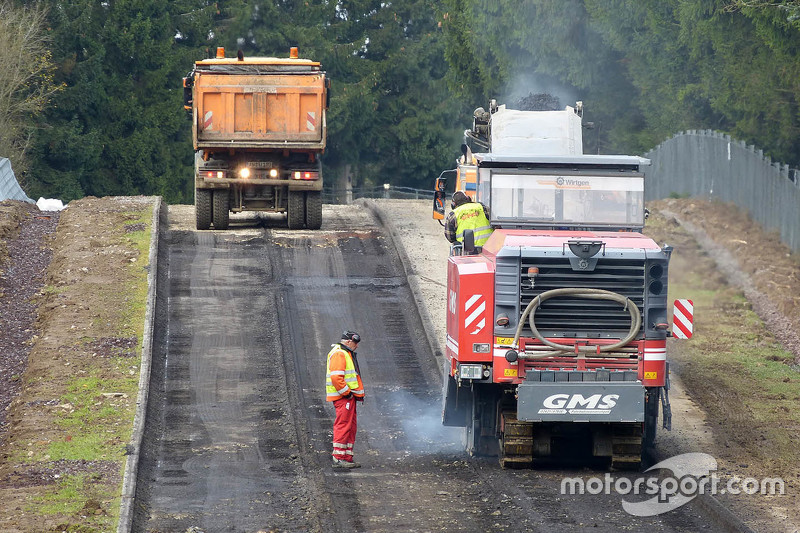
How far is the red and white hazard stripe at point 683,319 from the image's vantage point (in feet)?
45.7

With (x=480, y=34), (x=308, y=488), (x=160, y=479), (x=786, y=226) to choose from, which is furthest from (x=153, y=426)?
(x=480, y=34)

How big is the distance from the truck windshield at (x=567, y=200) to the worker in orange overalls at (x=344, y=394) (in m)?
2.40

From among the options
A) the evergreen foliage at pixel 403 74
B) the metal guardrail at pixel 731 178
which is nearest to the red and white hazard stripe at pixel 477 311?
the metal guardrail at pixel 731 178

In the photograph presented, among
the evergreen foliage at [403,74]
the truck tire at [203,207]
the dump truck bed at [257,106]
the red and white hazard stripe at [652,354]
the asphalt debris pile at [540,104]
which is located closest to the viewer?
the red and white hazard stripe at [652,354]

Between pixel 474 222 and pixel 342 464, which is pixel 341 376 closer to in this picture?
pixel 342 464

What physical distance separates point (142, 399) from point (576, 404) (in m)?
5.92

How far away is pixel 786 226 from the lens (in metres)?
25.8

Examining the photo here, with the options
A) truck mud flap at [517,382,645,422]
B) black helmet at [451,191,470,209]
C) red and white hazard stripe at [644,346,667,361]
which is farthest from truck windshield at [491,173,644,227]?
truck mud flap at [517,382,645,422]

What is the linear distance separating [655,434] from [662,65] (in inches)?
1237

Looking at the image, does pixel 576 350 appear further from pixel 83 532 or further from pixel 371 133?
pixel 371 133

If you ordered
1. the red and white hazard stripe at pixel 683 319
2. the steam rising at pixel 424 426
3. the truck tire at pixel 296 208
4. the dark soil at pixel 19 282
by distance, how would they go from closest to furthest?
the red and white hazard stripe at pixel 683 319
the steam rising at pixel 424 426
the dark soil at pixel 19 282
the truck tire at pixel 296 208

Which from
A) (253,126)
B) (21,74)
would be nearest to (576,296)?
(253,126)

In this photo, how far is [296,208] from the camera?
87.2 ft

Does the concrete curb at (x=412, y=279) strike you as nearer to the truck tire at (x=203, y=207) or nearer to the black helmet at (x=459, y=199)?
the black helmet at (x=459, y=199)
